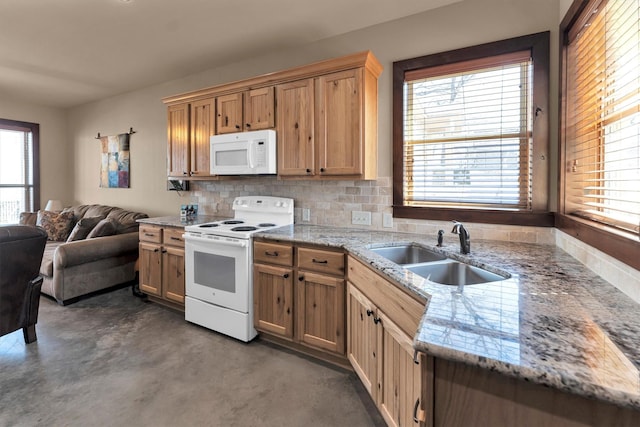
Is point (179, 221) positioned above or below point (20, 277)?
above

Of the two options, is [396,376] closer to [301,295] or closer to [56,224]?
[301,295]

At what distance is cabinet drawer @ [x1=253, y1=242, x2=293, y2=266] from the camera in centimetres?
242

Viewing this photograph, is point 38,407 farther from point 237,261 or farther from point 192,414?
point 237,261

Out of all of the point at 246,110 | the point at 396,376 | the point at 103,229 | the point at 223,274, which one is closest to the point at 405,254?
the point at 396,376

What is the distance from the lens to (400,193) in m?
2.67

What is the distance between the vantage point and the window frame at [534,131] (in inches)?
83.0

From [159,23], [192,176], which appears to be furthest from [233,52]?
[192,176]

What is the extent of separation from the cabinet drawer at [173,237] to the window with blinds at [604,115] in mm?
3080

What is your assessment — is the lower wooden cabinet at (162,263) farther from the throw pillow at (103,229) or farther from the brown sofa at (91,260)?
the throw pillow at (103,229)

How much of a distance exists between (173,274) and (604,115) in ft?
11.2

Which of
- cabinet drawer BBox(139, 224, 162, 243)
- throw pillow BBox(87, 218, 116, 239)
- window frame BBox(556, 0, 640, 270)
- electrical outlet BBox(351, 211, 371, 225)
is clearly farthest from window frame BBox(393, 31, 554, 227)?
throw pillow BBox(87, 218, 116, 239)

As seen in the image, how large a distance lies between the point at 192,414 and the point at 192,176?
7.87ft

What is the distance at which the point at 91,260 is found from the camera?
3541 mm

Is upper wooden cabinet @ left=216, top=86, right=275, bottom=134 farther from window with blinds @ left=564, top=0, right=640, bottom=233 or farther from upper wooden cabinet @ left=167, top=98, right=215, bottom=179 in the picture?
window with blinds @ left=564, top=0, right=640, bottom=233
